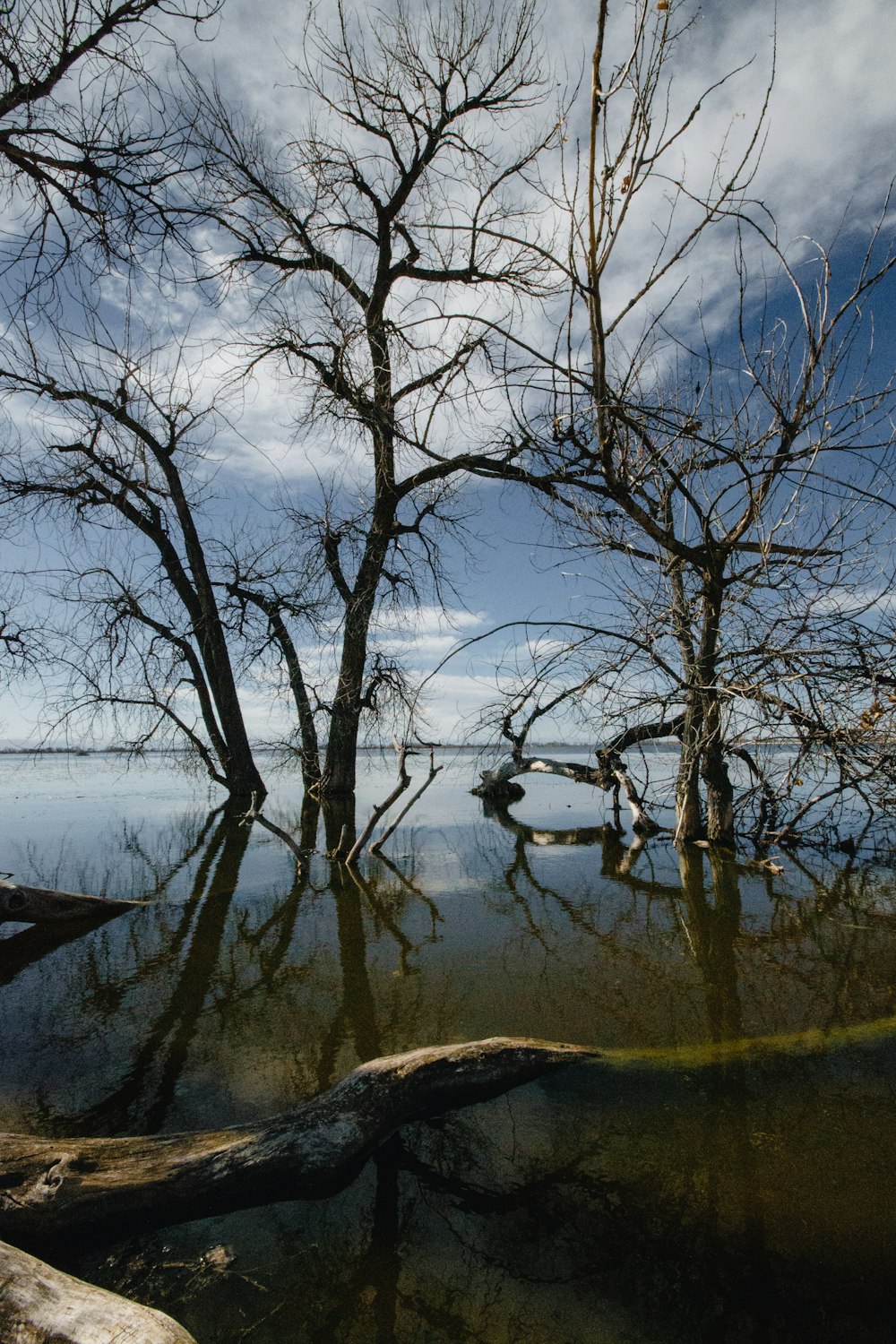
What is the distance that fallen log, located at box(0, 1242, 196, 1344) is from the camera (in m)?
1.34

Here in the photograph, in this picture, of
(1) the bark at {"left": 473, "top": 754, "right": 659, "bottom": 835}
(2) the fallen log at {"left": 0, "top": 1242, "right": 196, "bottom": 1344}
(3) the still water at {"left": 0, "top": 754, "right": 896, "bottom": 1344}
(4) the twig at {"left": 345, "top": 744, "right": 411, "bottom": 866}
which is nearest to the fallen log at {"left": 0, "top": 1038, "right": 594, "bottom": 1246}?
(3) the still water at {"left": 0, "top": 754, "right": 896, "bottom": 1344}

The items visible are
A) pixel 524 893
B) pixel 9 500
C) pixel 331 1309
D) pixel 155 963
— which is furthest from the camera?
pixel 9 500

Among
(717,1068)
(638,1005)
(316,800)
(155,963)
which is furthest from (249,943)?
(316,800)

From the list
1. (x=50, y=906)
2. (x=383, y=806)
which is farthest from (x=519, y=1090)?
(x=50, y=906)

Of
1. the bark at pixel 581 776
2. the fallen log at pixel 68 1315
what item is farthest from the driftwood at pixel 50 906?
the bark at pixel 581 776

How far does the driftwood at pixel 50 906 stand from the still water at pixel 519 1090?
151mm

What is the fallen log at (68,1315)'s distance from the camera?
52.7 inches

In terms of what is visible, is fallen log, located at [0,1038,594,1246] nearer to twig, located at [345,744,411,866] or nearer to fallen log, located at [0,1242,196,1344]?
fallen log, located at [0,1242,196,1344]

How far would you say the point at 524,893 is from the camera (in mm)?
6023

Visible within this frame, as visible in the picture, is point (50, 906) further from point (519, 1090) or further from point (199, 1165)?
point (519, 1090)

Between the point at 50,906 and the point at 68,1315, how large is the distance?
4.37 m

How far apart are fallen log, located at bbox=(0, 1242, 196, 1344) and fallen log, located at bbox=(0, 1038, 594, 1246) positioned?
0.53 metres

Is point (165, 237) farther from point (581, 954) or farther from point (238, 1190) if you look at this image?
point (581, 954)

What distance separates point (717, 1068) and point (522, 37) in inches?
265
